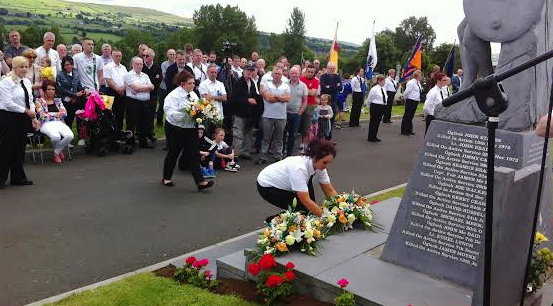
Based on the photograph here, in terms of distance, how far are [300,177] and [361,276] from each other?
51.8 inches

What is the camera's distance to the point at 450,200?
5.11m

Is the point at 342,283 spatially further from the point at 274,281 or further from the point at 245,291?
the point at 245,291

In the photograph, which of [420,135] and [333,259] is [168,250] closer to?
[333,259]

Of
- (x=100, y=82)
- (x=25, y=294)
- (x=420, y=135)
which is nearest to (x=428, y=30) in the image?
(x=420, y=135)

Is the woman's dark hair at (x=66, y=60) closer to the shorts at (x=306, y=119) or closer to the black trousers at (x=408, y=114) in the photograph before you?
the shorts at (x=306, y=119)

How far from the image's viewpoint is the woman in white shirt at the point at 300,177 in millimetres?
5723

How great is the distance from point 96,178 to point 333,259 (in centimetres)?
544

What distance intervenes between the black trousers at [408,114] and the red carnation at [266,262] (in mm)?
12499

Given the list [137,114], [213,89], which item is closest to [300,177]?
[213,89]

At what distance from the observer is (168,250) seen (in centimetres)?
611

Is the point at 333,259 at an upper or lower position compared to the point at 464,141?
lower

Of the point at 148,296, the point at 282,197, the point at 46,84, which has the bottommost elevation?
the point at 148,296

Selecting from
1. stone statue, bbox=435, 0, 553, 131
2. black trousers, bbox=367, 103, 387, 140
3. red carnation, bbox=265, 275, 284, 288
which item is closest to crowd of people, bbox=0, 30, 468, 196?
black trousers, bbox=367, 103, 387, 140

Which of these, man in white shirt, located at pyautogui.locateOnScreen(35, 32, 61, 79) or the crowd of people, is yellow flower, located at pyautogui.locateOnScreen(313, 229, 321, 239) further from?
man in white shirt, located at pyautogui.locateOnScreen(35, 32, 61, 79)
